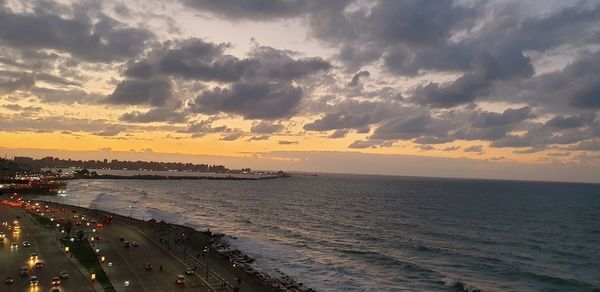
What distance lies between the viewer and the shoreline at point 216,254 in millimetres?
62216

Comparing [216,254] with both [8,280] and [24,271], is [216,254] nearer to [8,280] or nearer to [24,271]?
[24,271]

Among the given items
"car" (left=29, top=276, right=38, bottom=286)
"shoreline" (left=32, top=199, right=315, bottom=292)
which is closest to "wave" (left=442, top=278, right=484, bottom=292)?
"shoreline" (left=32, top=199, right=315, bottom=292)

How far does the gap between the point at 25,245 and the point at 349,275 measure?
54.6 meters

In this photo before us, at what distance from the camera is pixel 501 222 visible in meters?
138

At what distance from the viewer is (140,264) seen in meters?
66.7

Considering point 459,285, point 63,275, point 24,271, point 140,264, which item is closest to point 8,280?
point 24,271

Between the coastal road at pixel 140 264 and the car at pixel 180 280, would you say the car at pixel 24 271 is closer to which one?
the coastal road at pixel 140 264

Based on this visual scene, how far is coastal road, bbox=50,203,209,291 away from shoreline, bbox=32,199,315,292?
10.4 ft

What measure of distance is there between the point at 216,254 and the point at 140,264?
51.3ft

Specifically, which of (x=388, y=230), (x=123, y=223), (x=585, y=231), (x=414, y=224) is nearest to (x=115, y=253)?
(x=123, y=223)

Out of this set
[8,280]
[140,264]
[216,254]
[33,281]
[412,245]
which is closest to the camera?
[8,280]

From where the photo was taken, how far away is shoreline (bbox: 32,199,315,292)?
62.2m

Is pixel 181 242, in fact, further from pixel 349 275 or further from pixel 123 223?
pixel 349 275

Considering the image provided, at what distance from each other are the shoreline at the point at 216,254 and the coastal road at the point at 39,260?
17.5 metres
